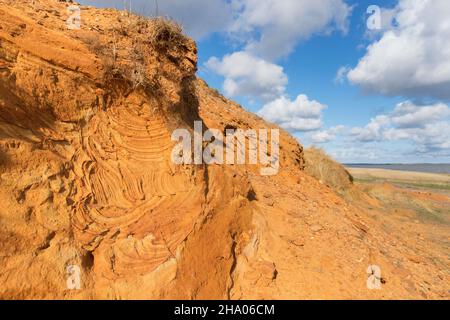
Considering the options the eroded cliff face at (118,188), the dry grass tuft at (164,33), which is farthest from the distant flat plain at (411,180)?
the dry grass tuft at (164,33)

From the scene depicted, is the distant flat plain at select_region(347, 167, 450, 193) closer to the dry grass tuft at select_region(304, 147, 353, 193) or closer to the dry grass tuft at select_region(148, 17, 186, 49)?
the dry grass tuft at select_region(304, 147, 353, 193)

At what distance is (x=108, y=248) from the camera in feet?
13.8

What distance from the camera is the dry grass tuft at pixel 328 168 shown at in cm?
1731

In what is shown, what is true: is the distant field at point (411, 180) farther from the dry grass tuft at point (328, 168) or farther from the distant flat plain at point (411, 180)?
the dry grass tuft at point (328, 168)

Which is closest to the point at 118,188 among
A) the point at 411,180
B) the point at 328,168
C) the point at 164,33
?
the point at 164,33

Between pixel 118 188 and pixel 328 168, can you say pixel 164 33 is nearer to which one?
pixel 118 188

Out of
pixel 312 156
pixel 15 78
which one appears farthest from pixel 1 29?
pixel 312 156

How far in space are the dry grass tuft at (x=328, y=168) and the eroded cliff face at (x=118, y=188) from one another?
37.6 ft

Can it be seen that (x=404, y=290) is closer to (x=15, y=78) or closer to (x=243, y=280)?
(x=243, y=280)

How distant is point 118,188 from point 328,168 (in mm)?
15231

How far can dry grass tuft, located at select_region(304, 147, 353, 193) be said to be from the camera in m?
17.3

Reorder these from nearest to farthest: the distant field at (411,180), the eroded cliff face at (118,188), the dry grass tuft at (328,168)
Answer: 1. the eroded cliff face at (118,188)
2. the dry grass tuft at (328,168)
3. the distant field at (411,180)

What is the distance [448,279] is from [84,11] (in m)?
9.00

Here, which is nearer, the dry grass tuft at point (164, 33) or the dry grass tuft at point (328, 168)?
the dry grass tuft at point (164, 33)
